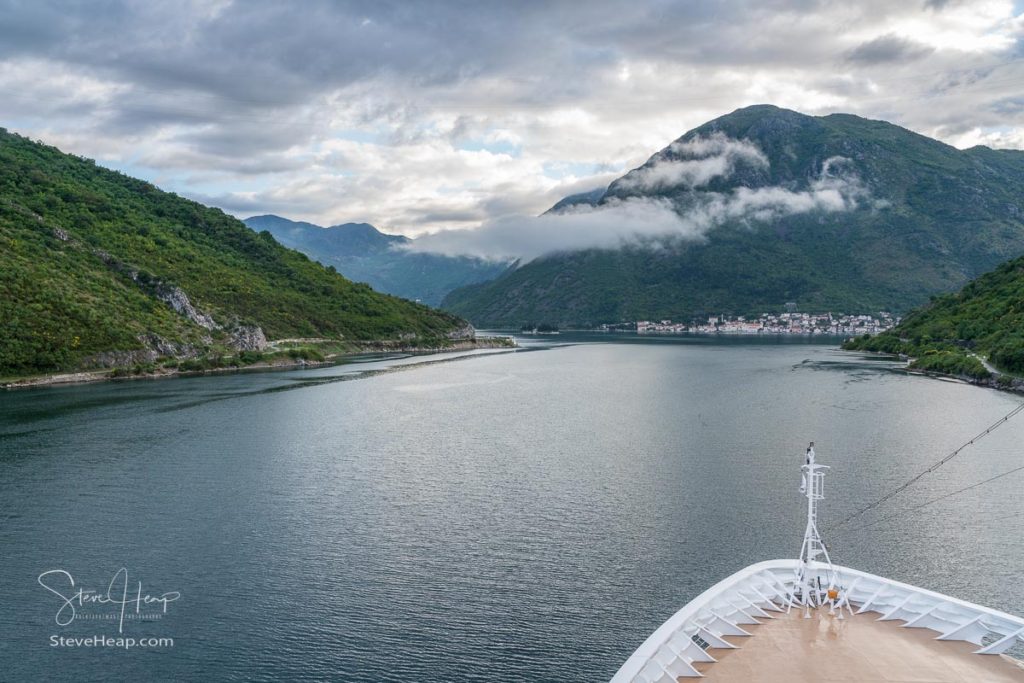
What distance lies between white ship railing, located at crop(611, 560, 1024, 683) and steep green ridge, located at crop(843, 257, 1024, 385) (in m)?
94.5

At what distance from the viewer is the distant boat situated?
18.7m

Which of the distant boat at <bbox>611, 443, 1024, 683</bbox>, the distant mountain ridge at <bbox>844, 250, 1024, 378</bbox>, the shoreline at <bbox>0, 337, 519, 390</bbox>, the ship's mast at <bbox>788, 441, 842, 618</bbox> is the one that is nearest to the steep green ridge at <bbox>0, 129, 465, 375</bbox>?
the shoreline at <bbox>0, 337, 519, 390</bbox>

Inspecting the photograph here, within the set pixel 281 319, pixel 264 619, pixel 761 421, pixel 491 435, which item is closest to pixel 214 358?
pixel 281 319

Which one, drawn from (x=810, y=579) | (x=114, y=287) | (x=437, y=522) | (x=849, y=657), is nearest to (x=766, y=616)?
(x=810, y=579)

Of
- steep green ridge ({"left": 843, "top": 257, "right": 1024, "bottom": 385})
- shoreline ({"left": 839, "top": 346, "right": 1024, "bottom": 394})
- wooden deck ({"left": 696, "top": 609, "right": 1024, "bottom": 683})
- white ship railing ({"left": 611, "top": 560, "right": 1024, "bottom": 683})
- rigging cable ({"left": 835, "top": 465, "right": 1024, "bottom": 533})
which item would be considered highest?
steep green ridge ({"left": 843, "top": 257, "right": 1024, "bottom": 385})

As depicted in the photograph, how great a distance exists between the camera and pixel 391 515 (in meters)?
41.4

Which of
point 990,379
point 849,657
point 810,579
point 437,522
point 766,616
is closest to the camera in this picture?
point 849,657

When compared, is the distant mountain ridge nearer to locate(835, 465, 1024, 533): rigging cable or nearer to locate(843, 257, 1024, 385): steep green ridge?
locate(843, 257, 1024, 385): steep green ridge

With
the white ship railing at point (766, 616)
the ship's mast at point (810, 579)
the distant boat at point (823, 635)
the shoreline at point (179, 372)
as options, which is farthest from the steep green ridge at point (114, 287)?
the ship's mast at point (810, 579)

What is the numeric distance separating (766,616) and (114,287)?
133m

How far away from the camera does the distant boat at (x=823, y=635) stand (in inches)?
736

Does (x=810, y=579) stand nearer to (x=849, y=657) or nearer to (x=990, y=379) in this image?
(x=849, y=657)

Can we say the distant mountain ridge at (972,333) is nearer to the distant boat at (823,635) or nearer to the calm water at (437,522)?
the calm water at (437,522)

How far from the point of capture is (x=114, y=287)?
12800 centimetres
